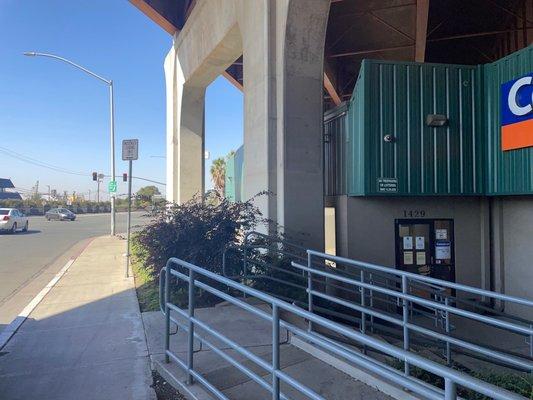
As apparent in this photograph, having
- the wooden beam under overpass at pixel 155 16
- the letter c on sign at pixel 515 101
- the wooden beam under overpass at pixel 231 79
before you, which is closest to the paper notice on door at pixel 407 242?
the letter c on sign at pixel 515 101

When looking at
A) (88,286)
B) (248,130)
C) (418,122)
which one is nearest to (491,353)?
(418,122)

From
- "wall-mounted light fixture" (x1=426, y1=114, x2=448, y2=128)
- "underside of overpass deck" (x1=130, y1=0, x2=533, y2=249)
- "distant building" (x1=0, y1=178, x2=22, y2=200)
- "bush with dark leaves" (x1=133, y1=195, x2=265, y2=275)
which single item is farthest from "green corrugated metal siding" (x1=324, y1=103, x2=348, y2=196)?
"distant building" (x1=0, y1=178, x2=22, y2=200)

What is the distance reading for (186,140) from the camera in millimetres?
19391

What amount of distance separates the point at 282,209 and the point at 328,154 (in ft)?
8.84

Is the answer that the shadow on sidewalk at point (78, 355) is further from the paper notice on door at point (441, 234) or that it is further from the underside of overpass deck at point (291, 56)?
the paper notice on door at point (441, 234)

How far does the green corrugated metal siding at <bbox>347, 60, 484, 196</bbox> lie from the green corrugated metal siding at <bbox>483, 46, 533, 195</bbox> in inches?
8.2

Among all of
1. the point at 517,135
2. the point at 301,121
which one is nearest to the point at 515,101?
the point at 517,135

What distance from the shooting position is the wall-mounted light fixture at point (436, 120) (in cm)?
919

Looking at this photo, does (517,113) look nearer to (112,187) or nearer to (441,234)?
(441,234)

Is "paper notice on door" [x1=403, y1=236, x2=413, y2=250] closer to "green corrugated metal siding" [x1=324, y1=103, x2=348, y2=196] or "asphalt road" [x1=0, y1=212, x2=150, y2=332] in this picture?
"green corrugated metal siding" [x1=324, y1=103, x2=348, y2=196]

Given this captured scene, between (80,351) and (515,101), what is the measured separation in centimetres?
825

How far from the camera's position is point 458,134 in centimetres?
930

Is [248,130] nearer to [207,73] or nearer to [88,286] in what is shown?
[88,286]

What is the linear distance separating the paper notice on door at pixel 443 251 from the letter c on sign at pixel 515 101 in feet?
9.80
